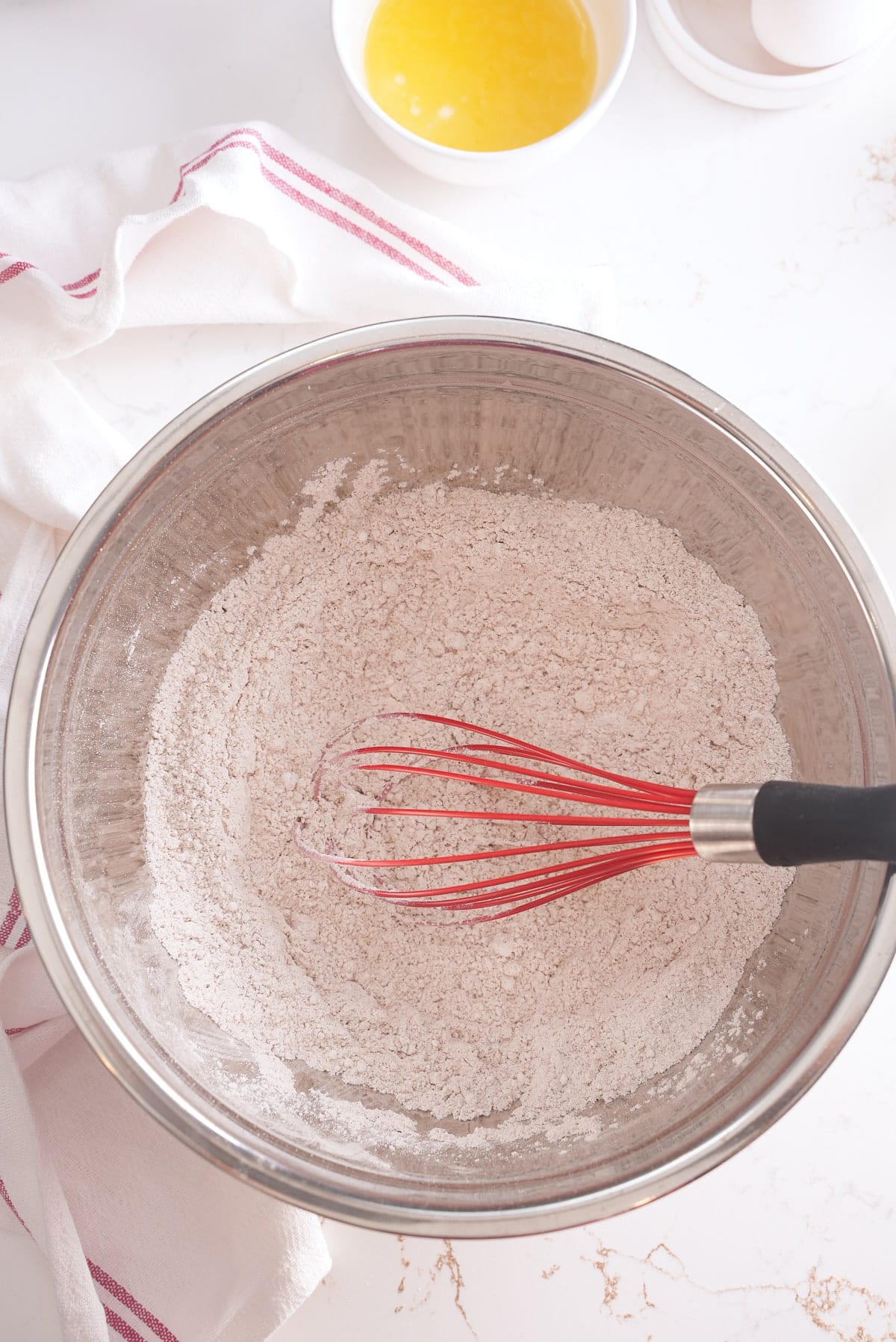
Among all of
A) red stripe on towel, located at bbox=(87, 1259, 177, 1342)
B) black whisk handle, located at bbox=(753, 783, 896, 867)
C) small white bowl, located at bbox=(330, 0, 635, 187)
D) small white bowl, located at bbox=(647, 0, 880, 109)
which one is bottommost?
red stripe on towel, located at bbox=(87, 1259, 177, 1342)

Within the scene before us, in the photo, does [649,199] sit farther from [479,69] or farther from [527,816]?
[527,816]

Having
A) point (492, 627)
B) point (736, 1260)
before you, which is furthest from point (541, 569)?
point (736, 1260)

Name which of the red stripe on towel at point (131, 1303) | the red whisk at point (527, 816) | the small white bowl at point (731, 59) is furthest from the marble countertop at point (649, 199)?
the red stripe on towel at point (131, 1303)

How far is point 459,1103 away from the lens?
0.76 meters

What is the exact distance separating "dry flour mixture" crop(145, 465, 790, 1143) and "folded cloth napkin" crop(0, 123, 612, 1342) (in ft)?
0.49

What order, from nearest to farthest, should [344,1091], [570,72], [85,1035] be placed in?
[85,1035] → [344,1091] → [570,72]

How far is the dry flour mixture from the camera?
0.77m

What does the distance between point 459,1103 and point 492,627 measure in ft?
1.26

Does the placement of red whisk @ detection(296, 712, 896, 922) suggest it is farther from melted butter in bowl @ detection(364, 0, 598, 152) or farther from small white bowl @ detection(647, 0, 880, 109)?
small white bowl @ detection(647, 0, 880, 109)

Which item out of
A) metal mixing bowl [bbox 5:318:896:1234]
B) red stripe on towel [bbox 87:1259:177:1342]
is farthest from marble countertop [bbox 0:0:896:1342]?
red stripe on towel [bbox 87:1259:177:1342]

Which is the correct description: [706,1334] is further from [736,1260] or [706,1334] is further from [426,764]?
[426,764]

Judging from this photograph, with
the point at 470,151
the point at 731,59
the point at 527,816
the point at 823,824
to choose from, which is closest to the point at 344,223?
the point at 470,151

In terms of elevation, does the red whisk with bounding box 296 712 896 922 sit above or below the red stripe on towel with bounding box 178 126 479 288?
below

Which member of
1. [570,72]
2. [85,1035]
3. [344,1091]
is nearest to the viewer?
[85,1035]
